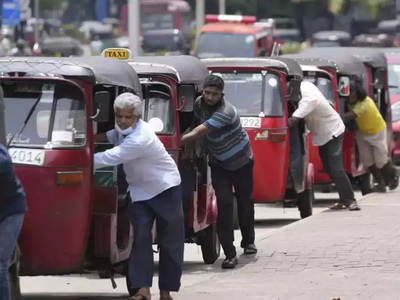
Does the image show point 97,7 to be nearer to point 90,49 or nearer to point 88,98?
point 90,49

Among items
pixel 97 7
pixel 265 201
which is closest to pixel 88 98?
pixel 265 201

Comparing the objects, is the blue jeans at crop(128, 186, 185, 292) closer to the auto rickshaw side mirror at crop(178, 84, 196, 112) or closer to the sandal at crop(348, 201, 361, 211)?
the auto rickshaw side mirror at crop(178, 84, 196, 112)

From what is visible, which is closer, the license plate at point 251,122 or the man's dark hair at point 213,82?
the man's dark hair at point 213,82

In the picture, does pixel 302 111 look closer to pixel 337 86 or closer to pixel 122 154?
pixel 337 86

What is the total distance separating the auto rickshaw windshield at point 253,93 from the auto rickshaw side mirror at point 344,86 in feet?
7.95

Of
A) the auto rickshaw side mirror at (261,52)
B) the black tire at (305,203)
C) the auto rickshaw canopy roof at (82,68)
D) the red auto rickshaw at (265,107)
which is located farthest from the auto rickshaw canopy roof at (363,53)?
the auto rickshaw side mirror at (261,52)

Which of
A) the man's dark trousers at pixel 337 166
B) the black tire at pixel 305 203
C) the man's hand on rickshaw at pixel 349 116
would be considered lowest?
the black tire at pixel 305 203

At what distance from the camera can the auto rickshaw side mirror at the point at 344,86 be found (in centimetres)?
1667

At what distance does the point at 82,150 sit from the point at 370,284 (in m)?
2.60

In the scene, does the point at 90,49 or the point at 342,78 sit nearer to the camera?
the point at 342,78

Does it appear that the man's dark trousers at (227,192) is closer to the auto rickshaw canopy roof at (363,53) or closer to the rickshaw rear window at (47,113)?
the rickshaw rear window at (47,113)

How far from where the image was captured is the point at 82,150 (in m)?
8.48

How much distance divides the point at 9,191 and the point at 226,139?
404cm

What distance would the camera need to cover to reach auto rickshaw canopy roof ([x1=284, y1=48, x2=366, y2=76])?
56.4 feet
